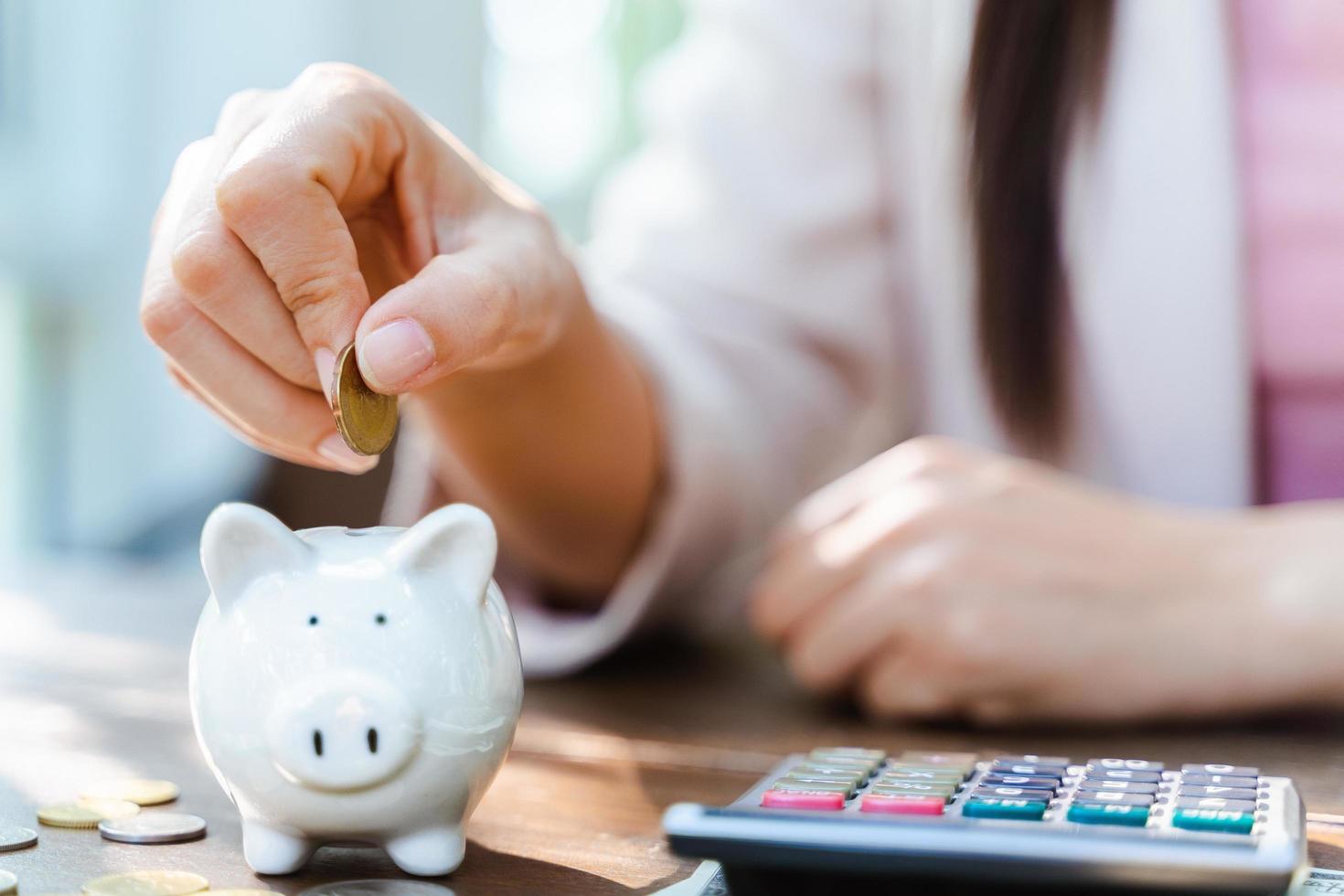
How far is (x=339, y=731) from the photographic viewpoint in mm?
345

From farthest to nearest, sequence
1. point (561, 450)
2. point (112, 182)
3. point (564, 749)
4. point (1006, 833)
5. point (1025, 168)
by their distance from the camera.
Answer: point (112, 182), point (1025, 168), point (561, 450), point (564, 749), point (1006, 833)

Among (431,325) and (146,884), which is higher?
(431,325)

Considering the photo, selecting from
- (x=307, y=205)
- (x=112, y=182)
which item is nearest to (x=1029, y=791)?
(x=307, y=205)

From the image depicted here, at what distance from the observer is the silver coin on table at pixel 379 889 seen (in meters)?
0.34

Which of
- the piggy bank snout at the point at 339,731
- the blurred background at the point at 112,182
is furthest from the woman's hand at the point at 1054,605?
the blurred background at the point at 112,182

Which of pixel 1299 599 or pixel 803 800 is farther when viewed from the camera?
pixel 1299 599

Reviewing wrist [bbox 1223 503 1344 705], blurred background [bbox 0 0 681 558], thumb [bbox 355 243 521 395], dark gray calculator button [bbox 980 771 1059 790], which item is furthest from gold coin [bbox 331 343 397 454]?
blurred background [bbox 0 0 681 558]

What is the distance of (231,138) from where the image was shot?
427 millimetres

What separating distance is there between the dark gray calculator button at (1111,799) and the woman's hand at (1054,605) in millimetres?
241

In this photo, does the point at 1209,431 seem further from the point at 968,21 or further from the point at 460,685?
the point at 460,685

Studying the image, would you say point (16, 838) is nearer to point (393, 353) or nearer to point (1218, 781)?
point (393, 353)

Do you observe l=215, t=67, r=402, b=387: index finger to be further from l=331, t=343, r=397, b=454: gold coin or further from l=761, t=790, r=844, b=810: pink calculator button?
l=761, t=790, r=844, b=810: pink calculator button

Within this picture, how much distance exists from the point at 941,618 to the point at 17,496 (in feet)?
7.08

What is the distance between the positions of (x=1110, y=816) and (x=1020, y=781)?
0.16 feet
